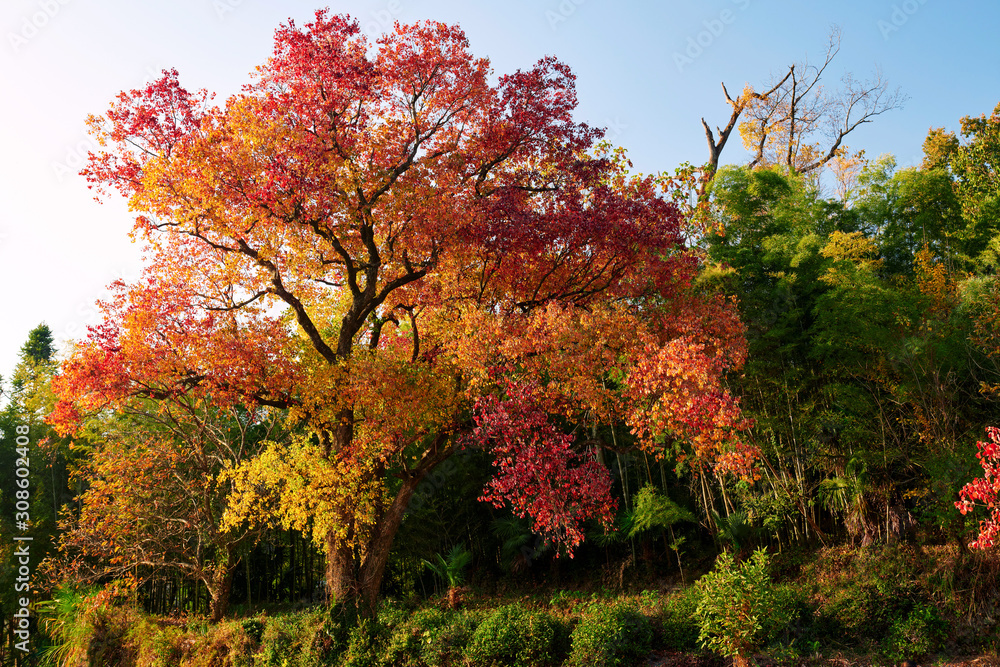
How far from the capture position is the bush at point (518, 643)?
7.37m

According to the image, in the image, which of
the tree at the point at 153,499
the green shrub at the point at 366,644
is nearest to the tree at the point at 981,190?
the green shrub at the point at 366,644

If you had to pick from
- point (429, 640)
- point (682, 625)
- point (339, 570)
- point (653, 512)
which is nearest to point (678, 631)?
point (682, 625)

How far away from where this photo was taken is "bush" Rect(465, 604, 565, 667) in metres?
7.37

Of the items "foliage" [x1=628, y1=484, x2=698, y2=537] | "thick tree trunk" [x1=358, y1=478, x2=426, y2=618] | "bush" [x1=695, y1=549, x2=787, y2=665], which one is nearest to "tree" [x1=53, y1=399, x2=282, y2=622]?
"thick tree trunk" [x1=358, y1=478, x2=426, y2=618]

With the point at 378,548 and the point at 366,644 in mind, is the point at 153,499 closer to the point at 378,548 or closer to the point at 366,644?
the point at 378,548

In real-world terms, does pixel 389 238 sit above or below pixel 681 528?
above

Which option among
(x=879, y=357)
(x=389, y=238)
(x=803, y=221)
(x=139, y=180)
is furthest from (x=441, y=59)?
(x=879, y=357)

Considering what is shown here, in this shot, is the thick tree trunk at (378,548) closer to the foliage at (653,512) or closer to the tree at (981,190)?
the foliage at (653,512)

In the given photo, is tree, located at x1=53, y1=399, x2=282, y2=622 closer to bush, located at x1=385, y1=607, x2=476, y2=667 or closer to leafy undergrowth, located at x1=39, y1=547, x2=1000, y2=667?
leafy undergrowth, located at x1=39, y1=547, x2=1000, y2=667

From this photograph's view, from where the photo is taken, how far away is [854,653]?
22.5 ft

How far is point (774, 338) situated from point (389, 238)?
665 centimetres

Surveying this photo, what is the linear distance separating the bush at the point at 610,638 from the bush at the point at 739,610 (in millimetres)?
801

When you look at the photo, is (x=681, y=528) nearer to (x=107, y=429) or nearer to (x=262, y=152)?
(x=262, y=152)

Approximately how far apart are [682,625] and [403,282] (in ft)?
18.9
